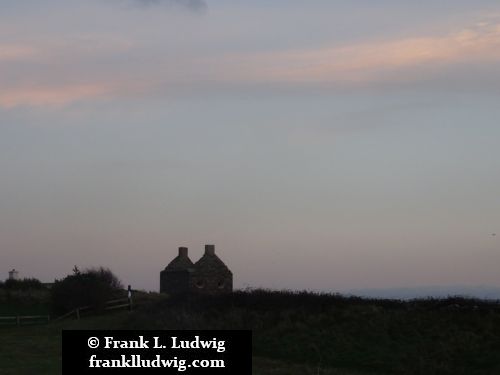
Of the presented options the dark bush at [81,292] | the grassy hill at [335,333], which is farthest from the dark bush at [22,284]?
the grassy hill at [335,333]

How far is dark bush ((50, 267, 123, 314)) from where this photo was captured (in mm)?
51344

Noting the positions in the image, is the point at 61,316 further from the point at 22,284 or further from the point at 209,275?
the point at 22,284

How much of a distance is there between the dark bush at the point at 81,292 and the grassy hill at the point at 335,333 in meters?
11.7

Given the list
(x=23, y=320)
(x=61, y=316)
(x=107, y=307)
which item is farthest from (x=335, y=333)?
(x=23, y=320)

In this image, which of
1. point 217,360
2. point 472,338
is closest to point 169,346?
point 217,360

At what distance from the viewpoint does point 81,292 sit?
51.5 meters

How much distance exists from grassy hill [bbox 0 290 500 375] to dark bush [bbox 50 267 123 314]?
11661mm

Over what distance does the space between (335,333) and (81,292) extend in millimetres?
24709

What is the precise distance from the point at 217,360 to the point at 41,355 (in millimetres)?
12657

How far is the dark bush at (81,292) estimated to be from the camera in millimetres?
51344

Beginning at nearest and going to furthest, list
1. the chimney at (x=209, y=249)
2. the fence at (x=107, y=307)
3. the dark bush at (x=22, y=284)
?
the fence at (x=107, y=307)
the chimney at (x=209, y=249)
the dark bush at (x=22, y=284)

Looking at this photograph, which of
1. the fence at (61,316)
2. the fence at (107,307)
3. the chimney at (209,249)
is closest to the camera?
the fence at (61,316)

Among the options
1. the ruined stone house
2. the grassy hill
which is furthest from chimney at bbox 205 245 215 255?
the grassy hill

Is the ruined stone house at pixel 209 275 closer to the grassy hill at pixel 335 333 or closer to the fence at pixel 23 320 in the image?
the fence at pixel 23 320
